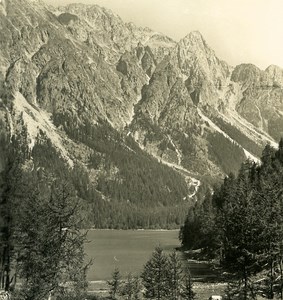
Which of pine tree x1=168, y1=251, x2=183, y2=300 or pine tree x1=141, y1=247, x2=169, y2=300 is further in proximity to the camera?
pine tree x1=141, y1=247, x2=169, y2=300

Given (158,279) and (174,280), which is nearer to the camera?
(174,280)

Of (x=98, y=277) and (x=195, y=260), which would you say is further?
(x=195, y=260)

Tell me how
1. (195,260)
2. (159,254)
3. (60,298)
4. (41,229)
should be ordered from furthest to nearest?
1. (195,260)
2. (159,254)
3. (41,229)
4. (60,298)

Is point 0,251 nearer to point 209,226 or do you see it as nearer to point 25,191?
point 25,191

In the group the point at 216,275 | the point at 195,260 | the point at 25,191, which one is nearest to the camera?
the point at 25,191

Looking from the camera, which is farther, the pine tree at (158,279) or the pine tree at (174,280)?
the pine tree at (158,279)

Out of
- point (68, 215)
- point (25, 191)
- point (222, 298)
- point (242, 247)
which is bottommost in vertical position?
point (222, 298)

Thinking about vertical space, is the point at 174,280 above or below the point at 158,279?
below

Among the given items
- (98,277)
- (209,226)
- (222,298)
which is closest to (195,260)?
(209,226)

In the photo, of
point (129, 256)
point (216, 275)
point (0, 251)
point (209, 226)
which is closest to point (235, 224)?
point (0, 251)

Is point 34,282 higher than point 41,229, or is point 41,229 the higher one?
point 41,229
